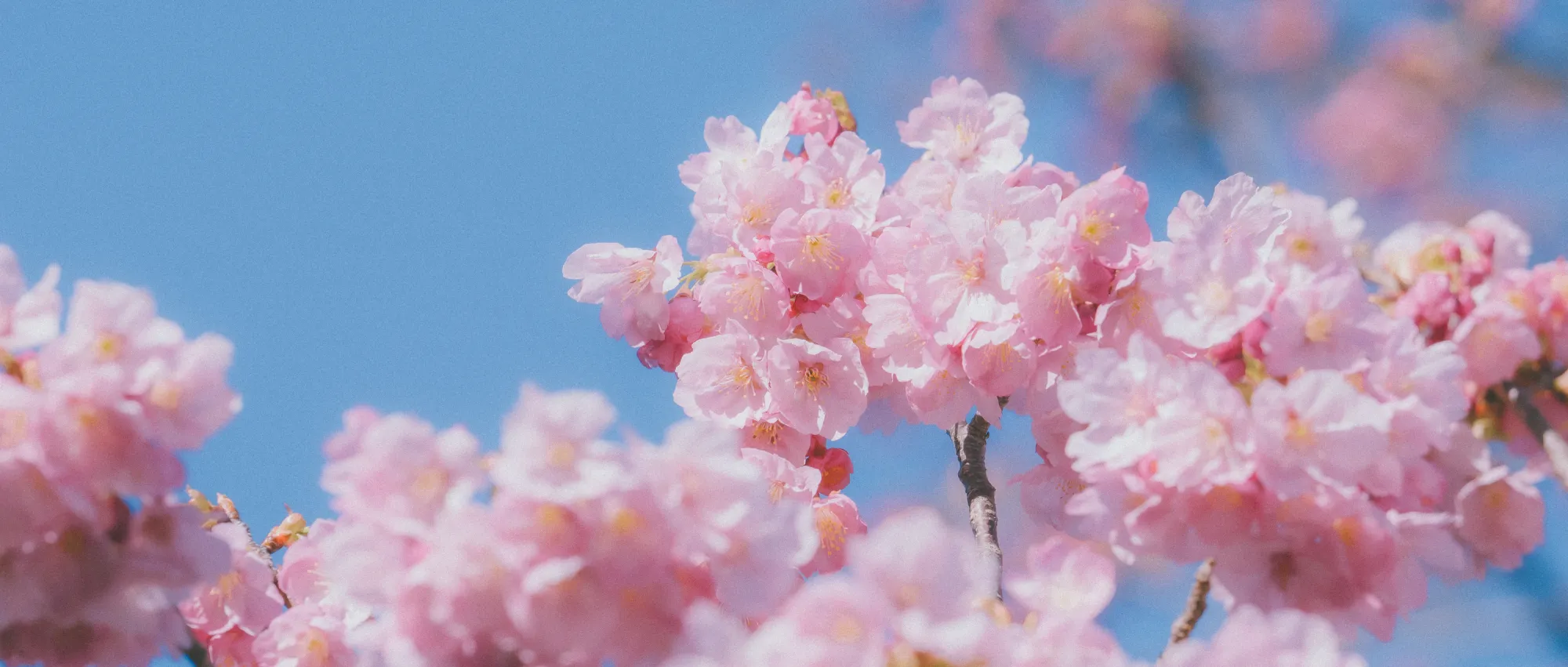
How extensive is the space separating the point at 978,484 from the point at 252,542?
1545mm

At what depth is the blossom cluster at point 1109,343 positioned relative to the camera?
1502mm

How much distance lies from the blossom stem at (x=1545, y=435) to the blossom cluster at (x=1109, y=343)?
5 cm

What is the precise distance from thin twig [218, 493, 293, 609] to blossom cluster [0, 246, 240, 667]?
0.64 m

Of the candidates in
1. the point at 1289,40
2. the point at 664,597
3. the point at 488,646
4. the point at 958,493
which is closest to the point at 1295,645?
the point at 664,597

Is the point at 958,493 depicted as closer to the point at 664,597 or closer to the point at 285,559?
the point at 285,559

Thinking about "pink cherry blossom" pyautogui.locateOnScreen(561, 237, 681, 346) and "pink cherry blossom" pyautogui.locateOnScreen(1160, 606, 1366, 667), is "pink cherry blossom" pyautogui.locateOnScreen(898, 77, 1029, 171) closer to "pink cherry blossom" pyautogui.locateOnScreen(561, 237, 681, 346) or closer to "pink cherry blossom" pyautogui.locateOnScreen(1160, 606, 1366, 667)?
"pink cherry blossom" pyautogui.locateOnScreen(561, 237, 681, 346)

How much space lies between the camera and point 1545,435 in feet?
5.01

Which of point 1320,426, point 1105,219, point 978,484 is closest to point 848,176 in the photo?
point 1105,219

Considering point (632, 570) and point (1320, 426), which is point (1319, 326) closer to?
point (1320, 426)

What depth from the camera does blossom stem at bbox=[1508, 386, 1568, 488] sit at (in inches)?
57.5

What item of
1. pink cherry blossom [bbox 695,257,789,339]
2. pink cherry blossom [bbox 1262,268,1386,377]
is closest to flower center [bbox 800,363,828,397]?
pink cherry blossom [bbox 695,257,789,339]

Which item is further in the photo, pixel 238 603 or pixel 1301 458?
pixel 238 603

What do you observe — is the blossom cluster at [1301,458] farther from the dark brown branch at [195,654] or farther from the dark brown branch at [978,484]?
the dark brown branch at [195,654]

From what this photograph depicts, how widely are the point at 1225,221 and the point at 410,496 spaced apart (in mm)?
1564
